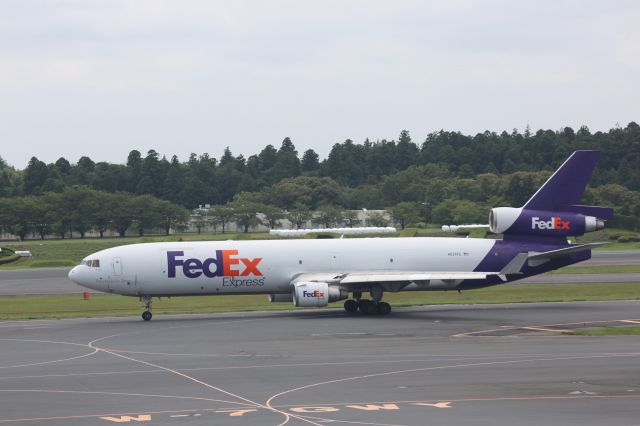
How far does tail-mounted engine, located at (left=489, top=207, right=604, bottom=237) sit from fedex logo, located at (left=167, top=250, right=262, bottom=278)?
14.2 metres

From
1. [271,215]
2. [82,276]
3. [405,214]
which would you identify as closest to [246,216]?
[271,215]

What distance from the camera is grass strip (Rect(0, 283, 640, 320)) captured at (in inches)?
2208

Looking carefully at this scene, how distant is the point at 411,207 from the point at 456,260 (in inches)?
4598

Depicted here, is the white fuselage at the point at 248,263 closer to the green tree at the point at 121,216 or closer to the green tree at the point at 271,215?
the green tree at the point at 121,216

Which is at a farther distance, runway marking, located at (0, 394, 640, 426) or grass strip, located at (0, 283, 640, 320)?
grass strip, located at (0, 283, 640, 320)

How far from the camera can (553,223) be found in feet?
176

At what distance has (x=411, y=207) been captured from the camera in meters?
170

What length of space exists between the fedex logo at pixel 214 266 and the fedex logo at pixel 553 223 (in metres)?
15.7

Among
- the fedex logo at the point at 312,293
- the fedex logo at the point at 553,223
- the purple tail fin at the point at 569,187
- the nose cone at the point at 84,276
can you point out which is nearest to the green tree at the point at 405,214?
the purple tail fin at the point at 569,187

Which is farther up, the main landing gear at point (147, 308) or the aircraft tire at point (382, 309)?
the main landing gear at point (147, 308)

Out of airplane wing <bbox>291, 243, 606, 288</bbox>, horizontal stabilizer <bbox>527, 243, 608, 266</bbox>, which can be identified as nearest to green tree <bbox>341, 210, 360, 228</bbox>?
airplane wing <bbox>291, 243, 606, 288</bbox>

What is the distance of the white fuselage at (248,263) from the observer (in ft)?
169

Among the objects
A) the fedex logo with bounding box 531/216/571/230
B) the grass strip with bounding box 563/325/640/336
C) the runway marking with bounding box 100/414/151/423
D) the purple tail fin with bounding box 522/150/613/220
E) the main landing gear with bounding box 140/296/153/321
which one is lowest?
the runway marking with bounding box 100/414/151/423

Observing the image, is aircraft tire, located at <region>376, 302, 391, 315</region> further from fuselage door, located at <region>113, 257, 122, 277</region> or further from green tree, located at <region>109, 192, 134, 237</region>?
green tree, located at <region>109, 192, 134, 237</region>
